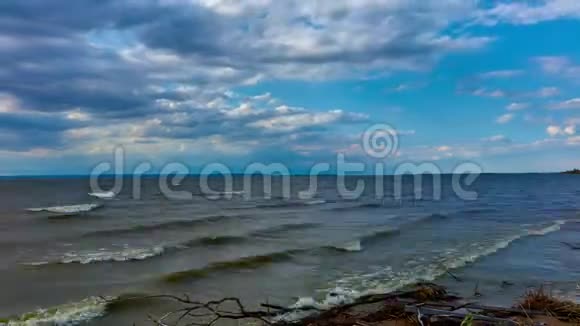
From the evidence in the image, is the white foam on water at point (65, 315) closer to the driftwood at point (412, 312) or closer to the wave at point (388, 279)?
the driftwood at point (412, 312)

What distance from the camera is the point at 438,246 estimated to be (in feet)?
51.1

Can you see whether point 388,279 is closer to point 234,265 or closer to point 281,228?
point 234,265

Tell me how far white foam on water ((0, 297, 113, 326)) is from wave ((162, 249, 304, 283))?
87.1 inches

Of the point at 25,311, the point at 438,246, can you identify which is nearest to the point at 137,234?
the point at 25,311

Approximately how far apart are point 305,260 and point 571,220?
18.0m

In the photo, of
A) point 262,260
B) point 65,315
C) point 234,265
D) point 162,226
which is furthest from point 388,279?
point 162,226

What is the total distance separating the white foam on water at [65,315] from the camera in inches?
304

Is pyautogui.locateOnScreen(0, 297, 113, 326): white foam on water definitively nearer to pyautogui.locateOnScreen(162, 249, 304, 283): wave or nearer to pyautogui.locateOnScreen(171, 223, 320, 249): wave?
pyautogui.locateOnScreen(162, 249, 304, 283): wave

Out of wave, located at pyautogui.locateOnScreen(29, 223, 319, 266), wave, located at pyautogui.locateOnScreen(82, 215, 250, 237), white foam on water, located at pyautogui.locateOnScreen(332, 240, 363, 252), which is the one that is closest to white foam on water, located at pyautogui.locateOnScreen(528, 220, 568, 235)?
white foam on water, located at pyautogui.locateOnScreen(332, 240, 363, 252)

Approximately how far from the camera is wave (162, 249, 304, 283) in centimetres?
1098

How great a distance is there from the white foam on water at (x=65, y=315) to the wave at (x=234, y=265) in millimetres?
2212

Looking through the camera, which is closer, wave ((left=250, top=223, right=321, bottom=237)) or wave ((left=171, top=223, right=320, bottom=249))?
wave ((left=171, top=223, right=320, bottom=249))

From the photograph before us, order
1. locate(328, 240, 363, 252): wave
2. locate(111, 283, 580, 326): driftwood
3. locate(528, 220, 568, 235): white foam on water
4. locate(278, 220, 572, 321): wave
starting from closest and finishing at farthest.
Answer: locate(111, 283, 580, 326): driftwood < locate(278, 220, 572, 321): wave < locate(328, 240, 363, 252): wave < locate(528, 220, 568, 235): white foam on water

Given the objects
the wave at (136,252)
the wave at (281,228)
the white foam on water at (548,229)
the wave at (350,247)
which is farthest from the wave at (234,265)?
the white foam on water at (548,229)
